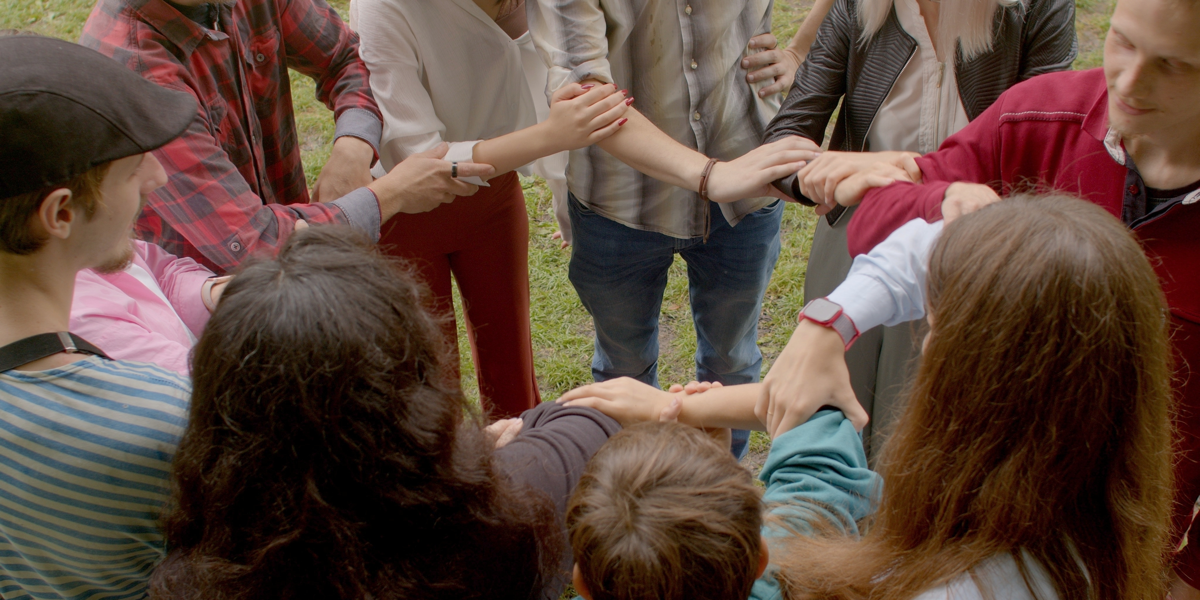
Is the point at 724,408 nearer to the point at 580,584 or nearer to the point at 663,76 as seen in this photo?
the point at 580,584

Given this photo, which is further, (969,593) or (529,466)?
(529,466)

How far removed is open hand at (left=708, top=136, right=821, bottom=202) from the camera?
2.09 metres

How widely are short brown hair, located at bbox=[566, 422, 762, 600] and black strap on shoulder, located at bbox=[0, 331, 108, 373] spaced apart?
884 millimetres

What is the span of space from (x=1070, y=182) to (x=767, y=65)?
3.62 ft

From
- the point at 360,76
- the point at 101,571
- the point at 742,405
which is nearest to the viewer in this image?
the point at 101,571

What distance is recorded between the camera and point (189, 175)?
1892 mm

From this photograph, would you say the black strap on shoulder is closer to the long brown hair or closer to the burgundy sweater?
the long brown hair

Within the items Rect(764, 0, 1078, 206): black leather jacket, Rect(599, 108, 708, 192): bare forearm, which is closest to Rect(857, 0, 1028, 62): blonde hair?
Rect(764, 0, 1078, 206): black leather jacket

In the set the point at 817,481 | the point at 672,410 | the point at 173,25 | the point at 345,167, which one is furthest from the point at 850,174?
the point at 173,25

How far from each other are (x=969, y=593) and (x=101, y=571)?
60.3 inches

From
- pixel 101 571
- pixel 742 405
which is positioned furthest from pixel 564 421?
pixel 101 571

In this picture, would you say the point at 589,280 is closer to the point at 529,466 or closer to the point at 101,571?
A: the point at 529,466

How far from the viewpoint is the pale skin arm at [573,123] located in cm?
221

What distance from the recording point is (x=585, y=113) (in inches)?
86.5
